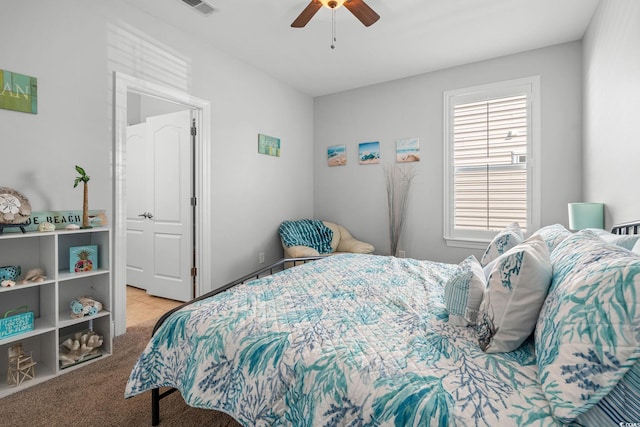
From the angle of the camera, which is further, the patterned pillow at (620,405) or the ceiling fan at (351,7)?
the ceiling fan at (351,7)

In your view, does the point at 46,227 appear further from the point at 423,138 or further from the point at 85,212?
the point at 423,138

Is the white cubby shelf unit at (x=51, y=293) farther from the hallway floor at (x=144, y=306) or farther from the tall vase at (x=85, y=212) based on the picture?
the hallway floor at (x=144, y=306)

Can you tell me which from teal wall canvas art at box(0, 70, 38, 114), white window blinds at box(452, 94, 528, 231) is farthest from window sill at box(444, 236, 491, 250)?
teal wall canvas art at box(0, 70, 38, 114)

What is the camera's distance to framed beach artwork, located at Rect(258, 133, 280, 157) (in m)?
3.94

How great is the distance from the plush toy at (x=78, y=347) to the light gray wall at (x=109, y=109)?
927 mm

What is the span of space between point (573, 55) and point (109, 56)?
167 inches

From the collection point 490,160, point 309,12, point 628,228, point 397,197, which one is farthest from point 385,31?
point 628,228

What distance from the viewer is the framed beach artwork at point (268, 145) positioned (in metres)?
3.94

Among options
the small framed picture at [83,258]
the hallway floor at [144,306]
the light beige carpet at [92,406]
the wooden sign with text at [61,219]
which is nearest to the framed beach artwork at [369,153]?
the hallway floor at [144,306]

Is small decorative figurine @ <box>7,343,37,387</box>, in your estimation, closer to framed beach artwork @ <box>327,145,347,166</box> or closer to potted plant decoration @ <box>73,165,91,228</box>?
potted plant decoration @ <box>73,165,91,228</box>

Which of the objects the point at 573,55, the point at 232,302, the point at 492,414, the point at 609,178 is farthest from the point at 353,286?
the point at 573,55

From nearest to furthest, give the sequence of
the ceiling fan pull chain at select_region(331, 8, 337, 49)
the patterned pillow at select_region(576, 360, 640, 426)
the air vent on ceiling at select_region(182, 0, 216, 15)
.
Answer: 1. the patterned pillow at select_region(576, 360, 640, 426)
2. the air vent on ceiling at select_region(182, 0, 216, 15)
3. the ceiling fan pull chain at select_region(331, 8, 337, 49)

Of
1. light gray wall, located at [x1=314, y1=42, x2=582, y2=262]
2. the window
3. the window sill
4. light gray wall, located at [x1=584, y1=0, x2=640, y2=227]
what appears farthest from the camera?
the window sill

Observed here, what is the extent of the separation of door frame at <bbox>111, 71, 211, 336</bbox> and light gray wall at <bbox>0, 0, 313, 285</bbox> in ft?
0.19
